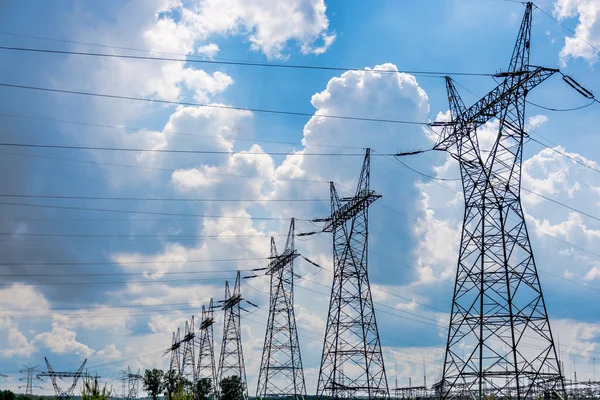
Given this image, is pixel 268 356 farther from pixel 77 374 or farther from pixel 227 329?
pixel 77 374

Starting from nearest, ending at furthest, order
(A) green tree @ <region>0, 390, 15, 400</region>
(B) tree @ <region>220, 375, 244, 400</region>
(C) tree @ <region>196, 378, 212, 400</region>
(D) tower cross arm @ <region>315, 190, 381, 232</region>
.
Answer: (D) tower cross arm @ <region>315, 190, 381, 232</region>
(B) tree @ <region>220, 375, 244, 400</region>
(C) tree @ <region>196, 378, 212, 400</region>
(A) green tree @ <region>0, 390, 15, 400</region>

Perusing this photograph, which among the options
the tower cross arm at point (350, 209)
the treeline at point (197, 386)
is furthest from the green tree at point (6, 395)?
the tower cross arm at point (350, 209)

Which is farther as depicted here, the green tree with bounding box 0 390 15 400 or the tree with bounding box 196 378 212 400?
the green tree with bounding box 0 390 15 400

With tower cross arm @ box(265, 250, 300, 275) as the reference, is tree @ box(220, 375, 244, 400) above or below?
below

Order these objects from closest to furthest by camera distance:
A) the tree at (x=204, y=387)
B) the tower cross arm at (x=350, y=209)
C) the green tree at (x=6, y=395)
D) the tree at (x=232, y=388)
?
1. the tower cross arm at (x=350, y=209)
2. the tree at (x=232, y=388)
3. the tree at (x=204, y=387)
4. the green tree at (x=6, y=395)

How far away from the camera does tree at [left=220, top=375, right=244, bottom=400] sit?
8800 cm

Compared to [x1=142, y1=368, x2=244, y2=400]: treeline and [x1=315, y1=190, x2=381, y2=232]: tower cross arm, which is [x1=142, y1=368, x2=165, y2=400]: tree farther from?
[x1=315, y1=190, x2=381, y2=232]: tower cross arm

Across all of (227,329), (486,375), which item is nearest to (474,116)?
(486,375)

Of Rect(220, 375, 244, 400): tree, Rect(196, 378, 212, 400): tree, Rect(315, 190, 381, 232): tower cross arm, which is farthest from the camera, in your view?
Rect(196, 378, 212, 400): tree

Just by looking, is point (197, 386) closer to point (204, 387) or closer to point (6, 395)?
point (204, 387)

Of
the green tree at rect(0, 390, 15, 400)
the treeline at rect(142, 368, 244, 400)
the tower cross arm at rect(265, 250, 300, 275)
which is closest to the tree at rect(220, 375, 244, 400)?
the treeline at rect(142, 368, 244, 400)

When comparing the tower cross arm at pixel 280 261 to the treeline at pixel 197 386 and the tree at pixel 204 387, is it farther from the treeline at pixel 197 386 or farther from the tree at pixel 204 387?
the tree at pixel 204 387

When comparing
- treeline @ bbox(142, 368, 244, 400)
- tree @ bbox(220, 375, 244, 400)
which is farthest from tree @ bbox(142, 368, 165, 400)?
tree @ bbox(220, 375, 244, 400)

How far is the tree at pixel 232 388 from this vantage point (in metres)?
88.0
